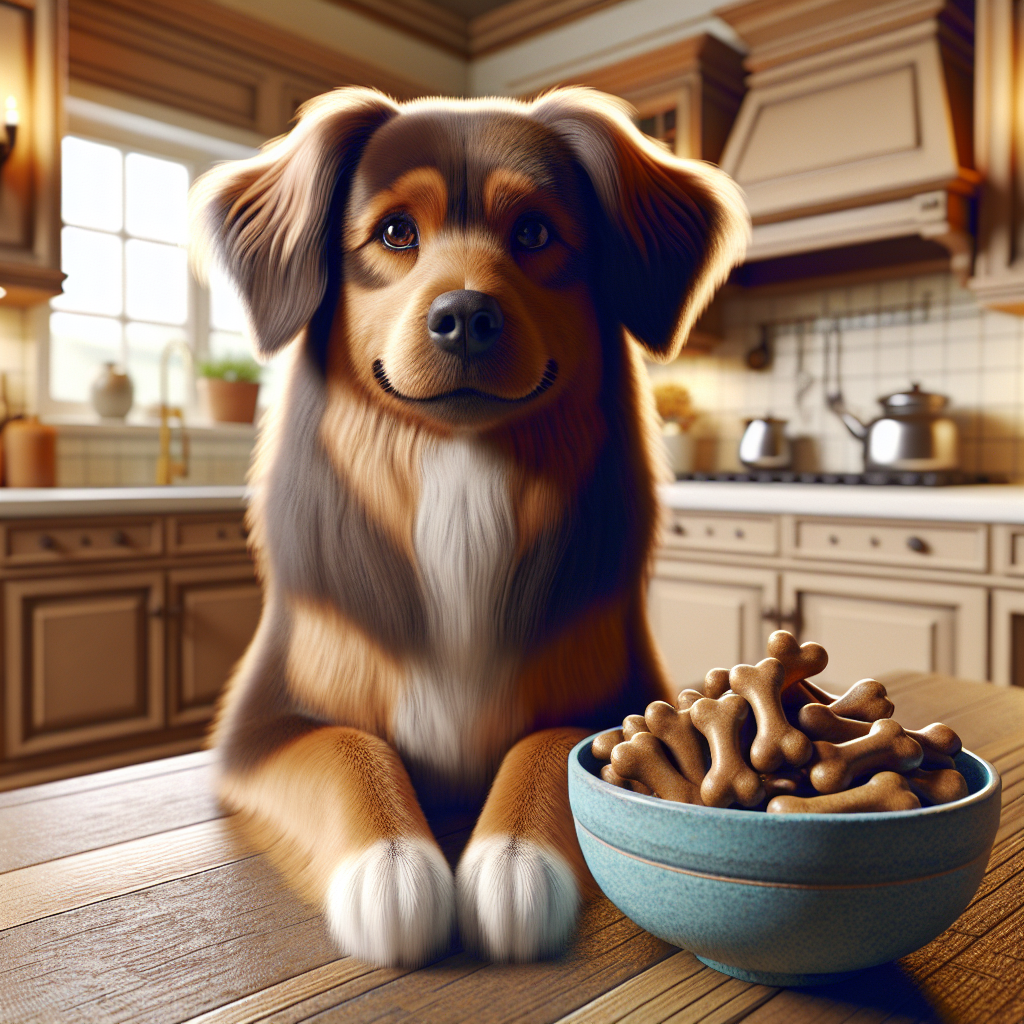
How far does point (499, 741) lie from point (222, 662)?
2.27 metres

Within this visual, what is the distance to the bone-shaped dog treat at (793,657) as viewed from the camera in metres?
0.46

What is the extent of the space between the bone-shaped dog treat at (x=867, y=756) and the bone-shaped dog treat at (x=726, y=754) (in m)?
0.03

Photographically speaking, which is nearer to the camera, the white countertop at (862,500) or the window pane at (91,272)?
the white countertop at (862,500)

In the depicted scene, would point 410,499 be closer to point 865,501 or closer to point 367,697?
point 367,697

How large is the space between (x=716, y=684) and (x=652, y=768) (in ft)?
0.24

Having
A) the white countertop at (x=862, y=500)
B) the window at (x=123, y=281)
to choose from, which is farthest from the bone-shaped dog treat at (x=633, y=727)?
the window at (x=123, y=281)

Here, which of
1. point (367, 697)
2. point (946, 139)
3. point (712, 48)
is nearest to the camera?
point (367, 697)

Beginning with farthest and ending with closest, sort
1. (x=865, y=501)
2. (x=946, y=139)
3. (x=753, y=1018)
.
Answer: (x=946, y=139) → (x=865, y=501) → (x=753, y=1018)

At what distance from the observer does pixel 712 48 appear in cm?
311

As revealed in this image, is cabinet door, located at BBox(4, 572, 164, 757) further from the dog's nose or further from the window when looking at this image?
the dog's nose

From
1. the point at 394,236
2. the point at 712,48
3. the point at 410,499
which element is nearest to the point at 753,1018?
the point at 410,499

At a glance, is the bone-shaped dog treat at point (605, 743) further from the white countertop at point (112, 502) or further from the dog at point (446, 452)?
the white countertop at point (112, 502)

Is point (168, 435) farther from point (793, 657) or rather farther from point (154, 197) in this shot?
point (793, 657)

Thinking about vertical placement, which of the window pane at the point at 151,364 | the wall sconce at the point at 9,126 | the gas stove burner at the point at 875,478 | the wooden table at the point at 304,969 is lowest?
the wooden table at the point at 304,969
